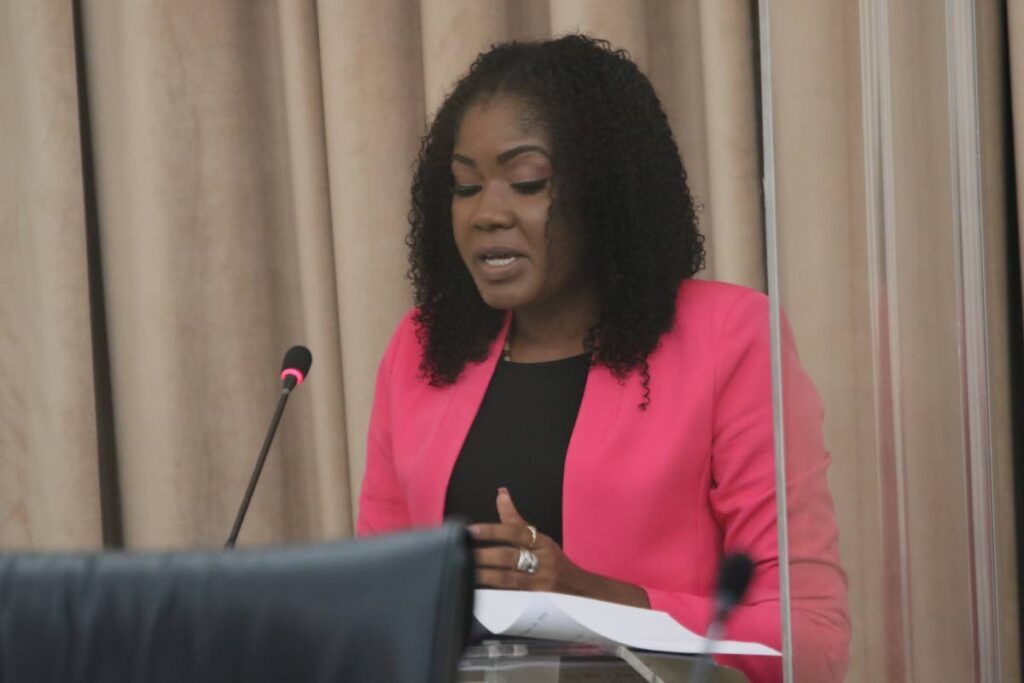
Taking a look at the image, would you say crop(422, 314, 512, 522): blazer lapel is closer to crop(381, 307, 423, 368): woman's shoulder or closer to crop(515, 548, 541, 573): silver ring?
crop(381, 307, 423, 368): woman's shoulder

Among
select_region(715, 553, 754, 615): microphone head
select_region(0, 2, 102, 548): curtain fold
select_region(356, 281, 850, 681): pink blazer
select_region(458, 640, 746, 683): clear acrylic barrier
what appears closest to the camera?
select_region(715, 553, 754, 615): microphone head

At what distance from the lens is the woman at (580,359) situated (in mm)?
1535

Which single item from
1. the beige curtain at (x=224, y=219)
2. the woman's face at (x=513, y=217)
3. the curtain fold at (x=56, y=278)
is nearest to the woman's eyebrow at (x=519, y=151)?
the woman's face at (x=513, y=217)

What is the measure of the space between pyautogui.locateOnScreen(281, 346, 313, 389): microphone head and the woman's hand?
35 cm

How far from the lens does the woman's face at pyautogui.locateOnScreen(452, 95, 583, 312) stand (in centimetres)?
164

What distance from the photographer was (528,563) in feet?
4.44

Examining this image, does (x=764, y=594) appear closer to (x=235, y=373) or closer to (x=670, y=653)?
(x=670, y=653)

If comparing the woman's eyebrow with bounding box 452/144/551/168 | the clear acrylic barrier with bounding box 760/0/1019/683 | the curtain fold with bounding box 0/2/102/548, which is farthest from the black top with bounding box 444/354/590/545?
the curtain fold with bounding box 0/2/102/548

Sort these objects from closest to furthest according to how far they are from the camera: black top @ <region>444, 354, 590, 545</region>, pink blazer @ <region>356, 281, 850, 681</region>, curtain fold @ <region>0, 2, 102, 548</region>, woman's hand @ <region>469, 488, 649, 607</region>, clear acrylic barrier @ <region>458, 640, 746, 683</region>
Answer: clear acrylic barrier @ <region>458, 640, 746, 683</region> → woman's hand @ <region>469, 488, 649, 607</region> → pink blazer @ <region>356, 281, 850, 681</region> → black top @ <region>444, 354, 590, 545</region> → curtain fold @ <region>0, 2, 102, 548</region>


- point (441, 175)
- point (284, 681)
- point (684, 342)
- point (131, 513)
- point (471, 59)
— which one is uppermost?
point (471, 59)

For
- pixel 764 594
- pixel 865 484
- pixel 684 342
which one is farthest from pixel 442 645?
pixel 684 342

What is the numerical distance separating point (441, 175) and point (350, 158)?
1.29 feet

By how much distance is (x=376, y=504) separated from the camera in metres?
1.79

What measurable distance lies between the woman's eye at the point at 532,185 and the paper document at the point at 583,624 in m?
0.63
